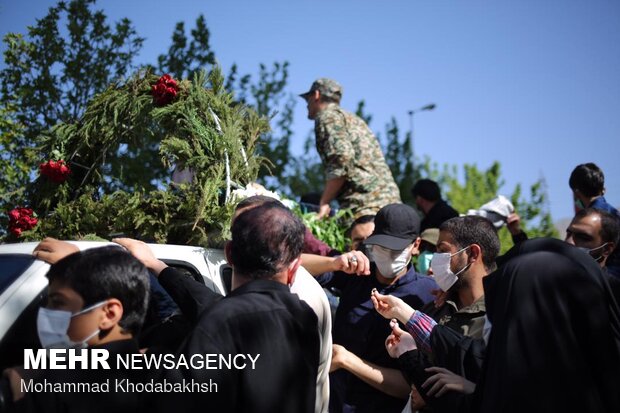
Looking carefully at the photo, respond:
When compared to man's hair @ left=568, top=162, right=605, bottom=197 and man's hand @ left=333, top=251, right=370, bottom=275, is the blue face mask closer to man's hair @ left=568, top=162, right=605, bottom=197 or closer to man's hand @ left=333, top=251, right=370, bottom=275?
man's hair @ left=568, top=162, right=605, bottom=197

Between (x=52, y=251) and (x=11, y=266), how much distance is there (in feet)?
0.74

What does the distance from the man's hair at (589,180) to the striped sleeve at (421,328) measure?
3.07 metres

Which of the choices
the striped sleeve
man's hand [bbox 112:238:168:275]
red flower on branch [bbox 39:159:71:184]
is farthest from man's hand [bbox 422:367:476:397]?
red flower on branch [bbox 39:159:71:184]

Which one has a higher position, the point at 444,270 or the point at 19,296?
the point at 19,296

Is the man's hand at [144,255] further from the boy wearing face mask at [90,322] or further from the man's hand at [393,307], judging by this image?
the man's hand at [393,307]

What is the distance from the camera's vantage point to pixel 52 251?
3160mm

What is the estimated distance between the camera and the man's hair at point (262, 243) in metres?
2.90

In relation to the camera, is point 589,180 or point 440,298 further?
point 589,180

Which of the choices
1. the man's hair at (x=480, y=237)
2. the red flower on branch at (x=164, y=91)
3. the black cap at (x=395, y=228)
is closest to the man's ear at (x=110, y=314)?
the man's hair at (x=480, y=237)

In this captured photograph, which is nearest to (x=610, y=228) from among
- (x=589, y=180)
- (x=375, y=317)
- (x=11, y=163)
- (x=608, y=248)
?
(x=608, y=248)

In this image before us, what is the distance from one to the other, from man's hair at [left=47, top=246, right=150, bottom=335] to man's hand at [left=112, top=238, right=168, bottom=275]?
71 cm

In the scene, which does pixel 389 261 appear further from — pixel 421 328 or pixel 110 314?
pixel 110 314

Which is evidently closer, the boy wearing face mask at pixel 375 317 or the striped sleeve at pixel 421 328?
the striped sleeve at pixel 421 328

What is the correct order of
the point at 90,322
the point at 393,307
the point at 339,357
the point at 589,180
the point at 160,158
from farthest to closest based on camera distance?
the point at 589,180 < the point at 160,158 < the point at 339,357 < the point at 393,307 < the point at 90,322
